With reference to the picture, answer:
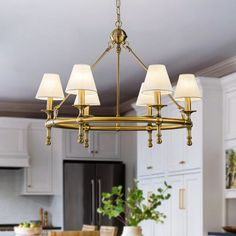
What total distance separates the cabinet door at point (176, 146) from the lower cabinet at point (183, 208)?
12 cm

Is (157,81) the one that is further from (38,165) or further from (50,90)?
(38,165)

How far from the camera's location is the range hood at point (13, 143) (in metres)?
7.86

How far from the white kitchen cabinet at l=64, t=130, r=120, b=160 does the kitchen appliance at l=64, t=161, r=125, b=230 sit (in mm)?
189

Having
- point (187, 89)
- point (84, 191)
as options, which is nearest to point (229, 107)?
point (187, 89)

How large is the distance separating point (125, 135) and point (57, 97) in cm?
520

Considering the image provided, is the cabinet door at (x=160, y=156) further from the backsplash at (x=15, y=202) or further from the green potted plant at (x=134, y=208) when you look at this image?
the green potted plant at (x=134, y=208)

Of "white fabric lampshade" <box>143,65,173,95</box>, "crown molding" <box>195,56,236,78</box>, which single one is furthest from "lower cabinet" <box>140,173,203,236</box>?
"white fabric lampshade" <box>143,65,173,95</box>

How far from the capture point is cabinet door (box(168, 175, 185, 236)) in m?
6.06

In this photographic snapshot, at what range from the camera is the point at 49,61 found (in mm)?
6125

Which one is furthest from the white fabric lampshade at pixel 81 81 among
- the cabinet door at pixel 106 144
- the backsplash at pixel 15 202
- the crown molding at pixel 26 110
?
the crown molding at pixel 26 110

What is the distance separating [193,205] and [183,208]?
0.20 meters

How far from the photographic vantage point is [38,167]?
806cm

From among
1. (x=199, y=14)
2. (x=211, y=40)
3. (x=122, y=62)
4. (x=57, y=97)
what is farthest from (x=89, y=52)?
(x=57, y=97)

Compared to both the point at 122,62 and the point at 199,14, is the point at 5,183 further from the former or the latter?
the point at 199,14
